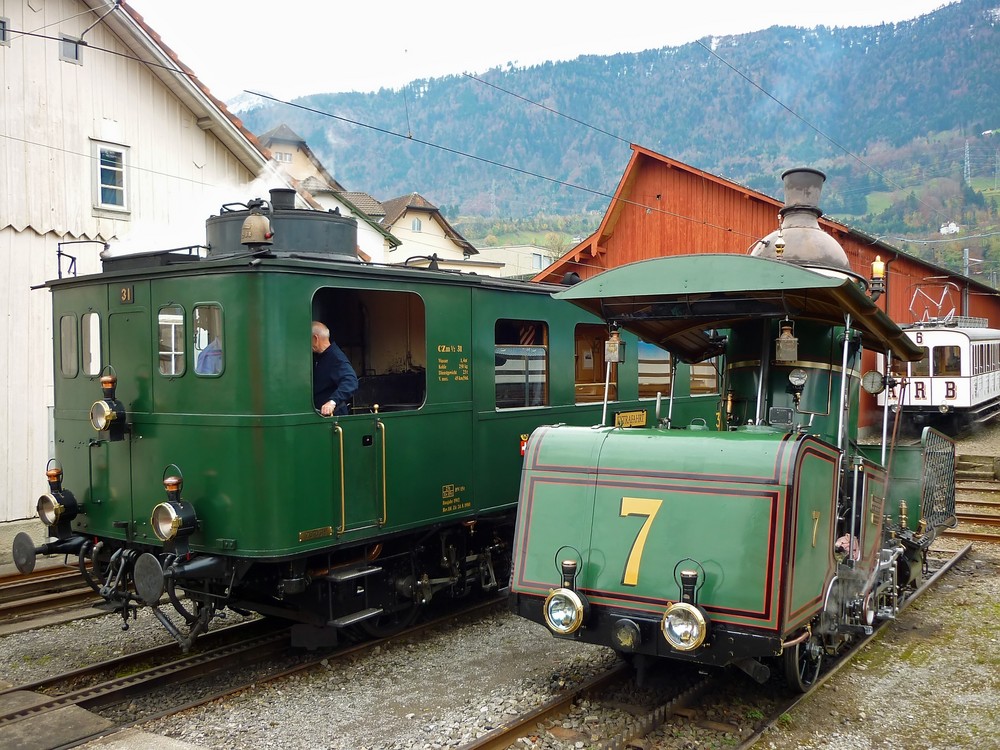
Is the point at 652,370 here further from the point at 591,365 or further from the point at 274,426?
the point at 274,426

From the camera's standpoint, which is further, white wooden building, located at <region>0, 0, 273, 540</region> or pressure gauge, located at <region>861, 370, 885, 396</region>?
white wooden building, located at <region>0, 0, 273, 540</region>

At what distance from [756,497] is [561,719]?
6.24 ft

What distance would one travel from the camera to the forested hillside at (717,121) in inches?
4407

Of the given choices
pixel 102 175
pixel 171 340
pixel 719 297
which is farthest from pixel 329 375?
pixel 102 175

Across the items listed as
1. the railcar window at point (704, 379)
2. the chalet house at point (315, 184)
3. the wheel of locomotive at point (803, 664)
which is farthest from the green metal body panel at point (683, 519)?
the chalet house at point (315, 184)

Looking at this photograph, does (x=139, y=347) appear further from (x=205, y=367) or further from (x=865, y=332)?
(x=865, y=332)

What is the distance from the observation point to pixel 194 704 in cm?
574

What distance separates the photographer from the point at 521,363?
827 cm

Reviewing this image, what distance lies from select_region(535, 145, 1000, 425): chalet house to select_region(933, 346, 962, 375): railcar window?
5.81 feet

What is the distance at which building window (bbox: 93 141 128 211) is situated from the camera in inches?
508

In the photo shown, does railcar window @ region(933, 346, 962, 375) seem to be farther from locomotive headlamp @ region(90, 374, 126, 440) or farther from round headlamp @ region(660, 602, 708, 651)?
locomotive headlamp @ region(90, 374, 126, 440)

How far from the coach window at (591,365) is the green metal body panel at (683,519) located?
3.41 meters

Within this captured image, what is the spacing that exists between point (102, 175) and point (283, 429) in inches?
361

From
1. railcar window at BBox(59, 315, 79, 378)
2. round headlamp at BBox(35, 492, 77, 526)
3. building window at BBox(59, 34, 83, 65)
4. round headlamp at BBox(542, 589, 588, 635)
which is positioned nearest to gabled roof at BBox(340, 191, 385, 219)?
building window at BBox(59, 34, 83, 65)
